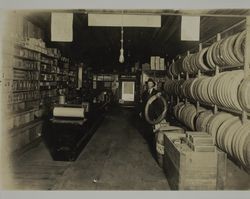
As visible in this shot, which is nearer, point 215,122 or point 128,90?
point 215,122

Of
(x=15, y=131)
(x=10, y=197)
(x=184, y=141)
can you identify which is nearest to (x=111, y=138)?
(x=15, y=131)

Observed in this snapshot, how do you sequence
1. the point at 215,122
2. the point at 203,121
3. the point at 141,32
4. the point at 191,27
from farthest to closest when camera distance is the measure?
1. the point at 141,32
2. the point at 203,121
3. the point at 215,122
4. the point at 191,27

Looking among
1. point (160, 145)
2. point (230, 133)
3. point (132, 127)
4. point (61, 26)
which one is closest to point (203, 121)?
point (160, 145)

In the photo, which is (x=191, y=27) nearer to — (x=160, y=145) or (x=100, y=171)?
(x=160, y=145)

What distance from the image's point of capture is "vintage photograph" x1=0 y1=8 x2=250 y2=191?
338cm

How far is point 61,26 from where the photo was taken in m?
3.85

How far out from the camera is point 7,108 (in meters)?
5.36

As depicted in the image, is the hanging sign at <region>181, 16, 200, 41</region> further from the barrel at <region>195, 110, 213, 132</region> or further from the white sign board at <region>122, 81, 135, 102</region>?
the white sign board at <region>122, 81, 135, 102</region>

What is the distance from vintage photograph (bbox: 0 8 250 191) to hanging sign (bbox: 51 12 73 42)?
1 centimetres

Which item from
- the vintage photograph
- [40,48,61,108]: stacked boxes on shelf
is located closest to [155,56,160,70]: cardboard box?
the vintage photograph

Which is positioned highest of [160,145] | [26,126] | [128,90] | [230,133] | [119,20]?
[119,20]

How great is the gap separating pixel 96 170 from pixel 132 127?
185 inches

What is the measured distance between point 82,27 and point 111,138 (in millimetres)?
2776

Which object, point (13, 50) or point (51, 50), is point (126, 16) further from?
point (51, 50)
